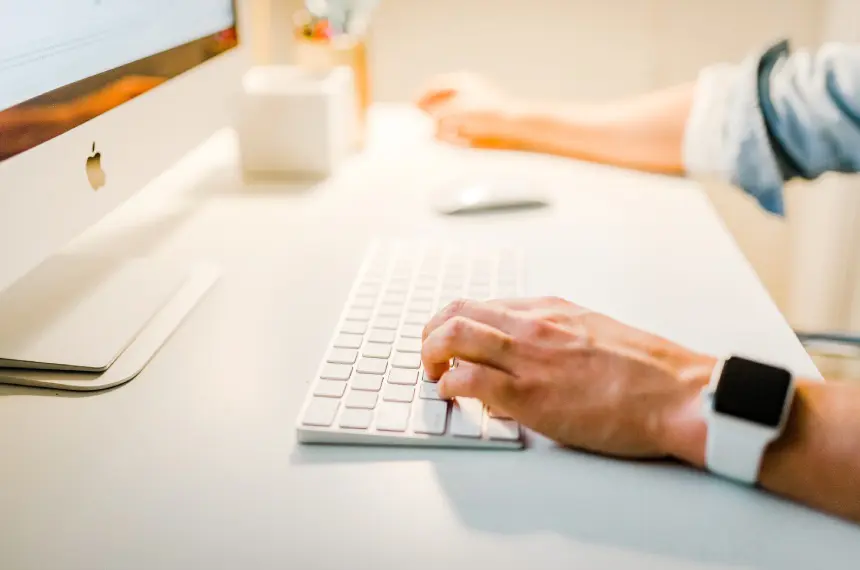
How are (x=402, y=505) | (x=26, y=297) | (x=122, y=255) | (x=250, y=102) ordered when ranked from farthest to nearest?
(x=250, y=102) < (x=122, y=255) < (x=26, y=297) < (x=402, y=505)

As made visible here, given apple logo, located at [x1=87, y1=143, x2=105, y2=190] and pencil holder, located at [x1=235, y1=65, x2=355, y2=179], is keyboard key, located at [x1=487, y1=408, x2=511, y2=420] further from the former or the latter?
pencil holder, located at [x1=235, y1=65, x2=355, y2=179]

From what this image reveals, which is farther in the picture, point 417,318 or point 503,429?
point 417,318

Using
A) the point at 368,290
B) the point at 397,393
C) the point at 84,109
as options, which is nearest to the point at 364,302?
the point at 368,290

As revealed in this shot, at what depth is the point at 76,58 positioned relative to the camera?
0.49 m

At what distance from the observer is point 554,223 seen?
30.4 inches

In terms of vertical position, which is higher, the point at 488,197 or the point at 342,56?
the point at 342,56

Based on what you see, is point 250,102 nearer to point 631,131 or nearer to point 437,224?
point 437,224

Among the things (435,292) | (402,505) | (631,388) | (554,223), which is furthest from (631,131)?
(402,505)

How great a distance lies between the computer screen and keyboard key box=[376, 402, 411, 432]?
9.6 inches

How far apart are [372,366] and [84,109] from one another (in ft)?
0.82

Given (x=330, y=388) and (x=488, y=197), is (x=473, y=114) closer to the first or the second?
(x=488, y=197)

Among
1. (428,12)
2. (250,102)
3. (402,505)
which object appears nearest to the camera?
(402,505)

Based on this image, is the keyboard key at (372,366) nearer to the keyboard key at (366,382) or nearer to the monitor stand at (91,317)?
the keyboard key at (366,382)

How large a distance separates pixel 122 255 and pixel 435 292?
0.29 metres
